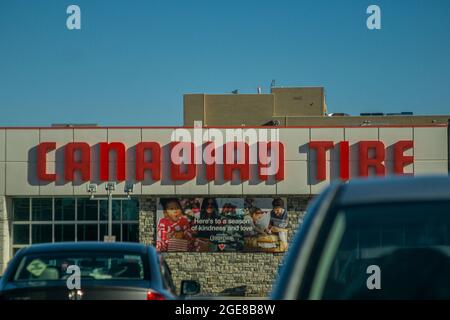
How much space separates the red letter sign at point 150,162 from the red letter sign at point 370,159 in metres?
9.23

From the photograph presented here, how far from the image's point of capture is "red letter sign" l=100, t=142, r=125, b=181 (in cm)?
4197

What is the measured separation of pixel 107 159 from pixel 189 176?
386cm

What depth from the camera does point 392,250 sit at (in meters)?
4.20

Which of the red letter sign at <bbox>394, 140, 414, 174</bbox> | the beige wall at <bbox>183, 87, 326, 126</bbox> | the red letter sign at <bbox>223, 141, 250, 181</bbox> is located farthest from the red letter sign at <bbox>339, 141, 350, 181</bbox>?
the beige wall at <bbox>183, 87, 326, 126</bbox>

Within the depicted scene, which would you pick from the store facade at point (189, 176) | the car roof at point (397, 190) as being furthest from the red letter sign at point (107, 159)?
the car roof at point (397, 190)

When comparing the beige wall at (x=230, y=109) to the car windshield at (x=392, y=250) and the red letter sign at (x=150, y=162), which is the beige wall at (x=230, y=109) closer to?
the red letter sign at (x=150, y=162)

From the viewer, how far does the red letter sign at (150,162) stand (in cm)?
4194

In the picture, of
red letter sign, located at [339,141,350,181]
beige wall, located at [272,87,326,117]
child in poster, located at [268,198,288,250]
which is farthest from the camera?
beige wall, located at [272,87,326,117]

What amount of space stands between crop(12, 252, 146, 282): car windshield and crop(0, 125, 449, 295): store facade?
105ft

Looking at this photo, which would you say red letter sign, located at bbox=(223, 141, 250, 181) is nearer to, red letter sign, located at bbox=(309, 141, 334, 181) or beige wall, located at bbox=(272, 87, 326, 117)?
red letter sign, located at bbox=(309, 141, 334, 181)

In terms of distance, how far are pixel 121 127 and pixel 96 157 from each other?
1.80 metres

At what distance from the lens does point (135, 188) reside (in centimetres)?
4191
